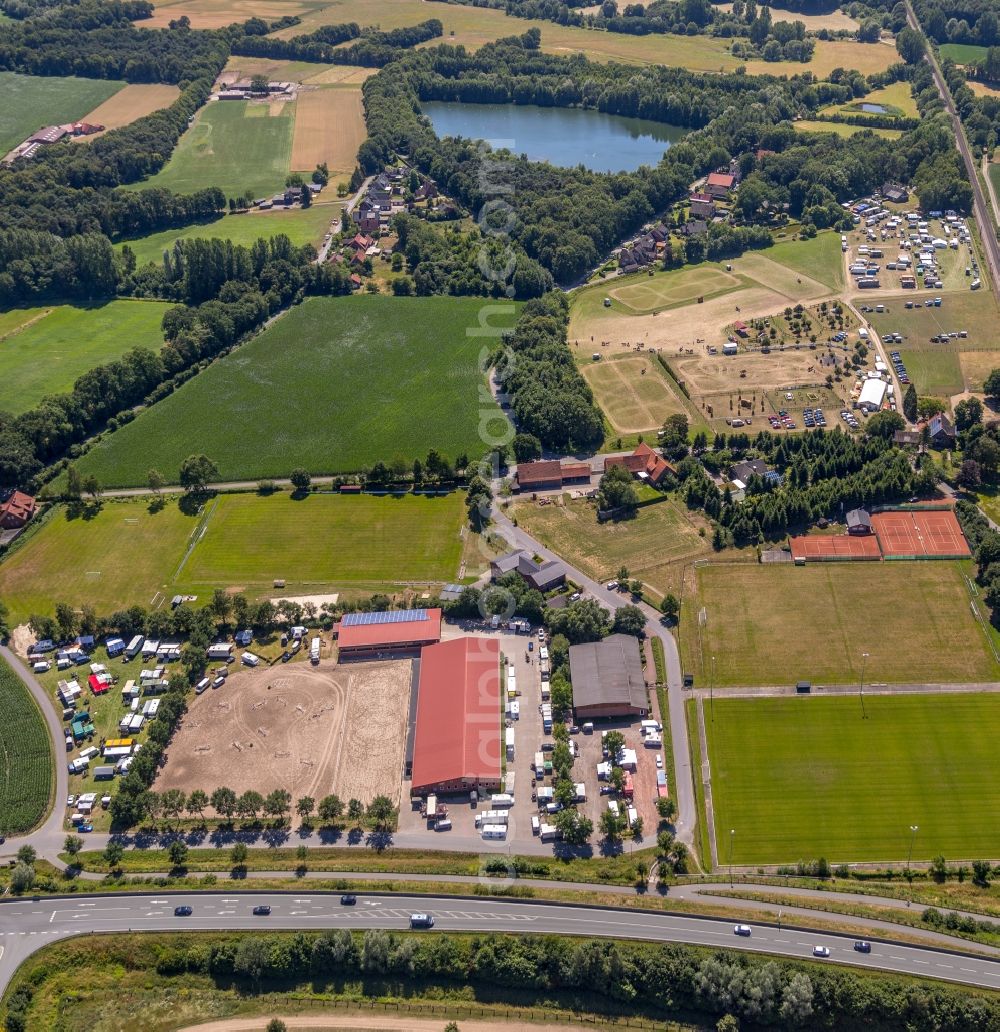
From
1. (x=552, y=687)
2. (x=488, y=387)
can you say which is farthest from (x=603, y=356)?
(x=552, y=687)

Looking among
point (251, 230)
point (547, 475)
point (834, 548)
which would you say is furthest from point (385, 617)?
point (251, 230)

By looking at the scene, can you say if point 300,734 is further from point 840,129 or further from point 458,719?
point 840,129

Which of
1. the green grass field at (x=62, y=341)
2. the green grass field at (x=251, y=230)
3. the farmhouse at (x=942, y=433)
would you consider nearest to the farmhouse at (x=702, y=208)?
the green grass field at (x=251, y=230)

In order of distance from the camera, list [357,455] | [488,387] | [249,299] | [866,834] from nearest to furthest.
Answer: [866,834] → [357,455] → [488,387] → [249,299]

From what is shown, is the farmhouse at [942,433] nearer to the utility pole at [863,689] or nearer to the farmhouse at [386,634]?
the utility pole at [863,689]

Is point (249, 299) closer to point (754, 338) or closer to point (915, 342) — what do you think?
point (754, 338)

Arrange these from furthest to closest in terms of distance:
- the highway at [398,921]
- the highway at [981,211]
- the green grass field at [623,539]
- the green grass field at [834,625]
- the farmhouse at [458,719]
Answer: the highway at [981,211] < the green grass field at [623,539] < the green grass field at [834,625] < the farmhouse at [458,719] < the highway at [398,921]
